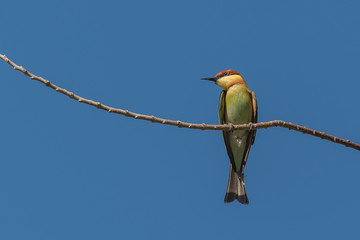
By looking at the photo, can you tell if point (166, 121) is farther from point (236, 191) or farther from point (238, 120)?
point (238, 120)

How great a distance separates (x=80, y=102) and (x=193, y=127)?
0.68m

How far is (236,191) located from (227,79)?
1.29 m

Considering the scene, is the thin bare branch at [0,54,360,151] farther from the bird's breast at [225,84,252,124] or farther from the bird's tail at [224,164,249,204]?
the bird's breast at [225,84,252,124]

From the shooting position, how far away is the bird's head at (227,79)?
5161mm

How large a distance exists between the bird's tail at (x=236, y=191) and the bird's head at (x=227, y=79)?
1040mm

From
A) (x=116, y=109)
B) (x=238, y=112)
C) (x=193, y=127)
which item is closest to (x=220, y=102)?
(x=238, y=112)

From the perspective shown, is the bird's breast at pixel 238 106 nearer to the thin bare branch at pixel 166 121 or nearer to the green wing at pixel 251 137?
the green wing at pixel 251 137

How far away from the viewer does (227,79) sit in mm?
5211

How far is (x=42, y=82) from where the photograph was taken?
7.54 feet

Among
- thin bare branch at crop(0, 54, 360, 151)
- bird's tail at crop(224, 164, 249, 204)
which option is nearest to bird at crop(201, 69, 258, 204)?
bird's tail at crop(224, 164, 249, 204)

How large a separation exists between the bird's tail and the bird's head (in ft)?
3.41

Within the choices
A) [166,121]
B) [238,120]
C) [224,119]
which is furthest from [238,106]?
[166,121]

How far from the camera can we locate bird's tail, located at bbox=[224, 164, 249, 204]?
4.62 m

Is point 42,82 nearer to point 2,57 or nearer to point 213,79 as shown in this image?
point 2,57
